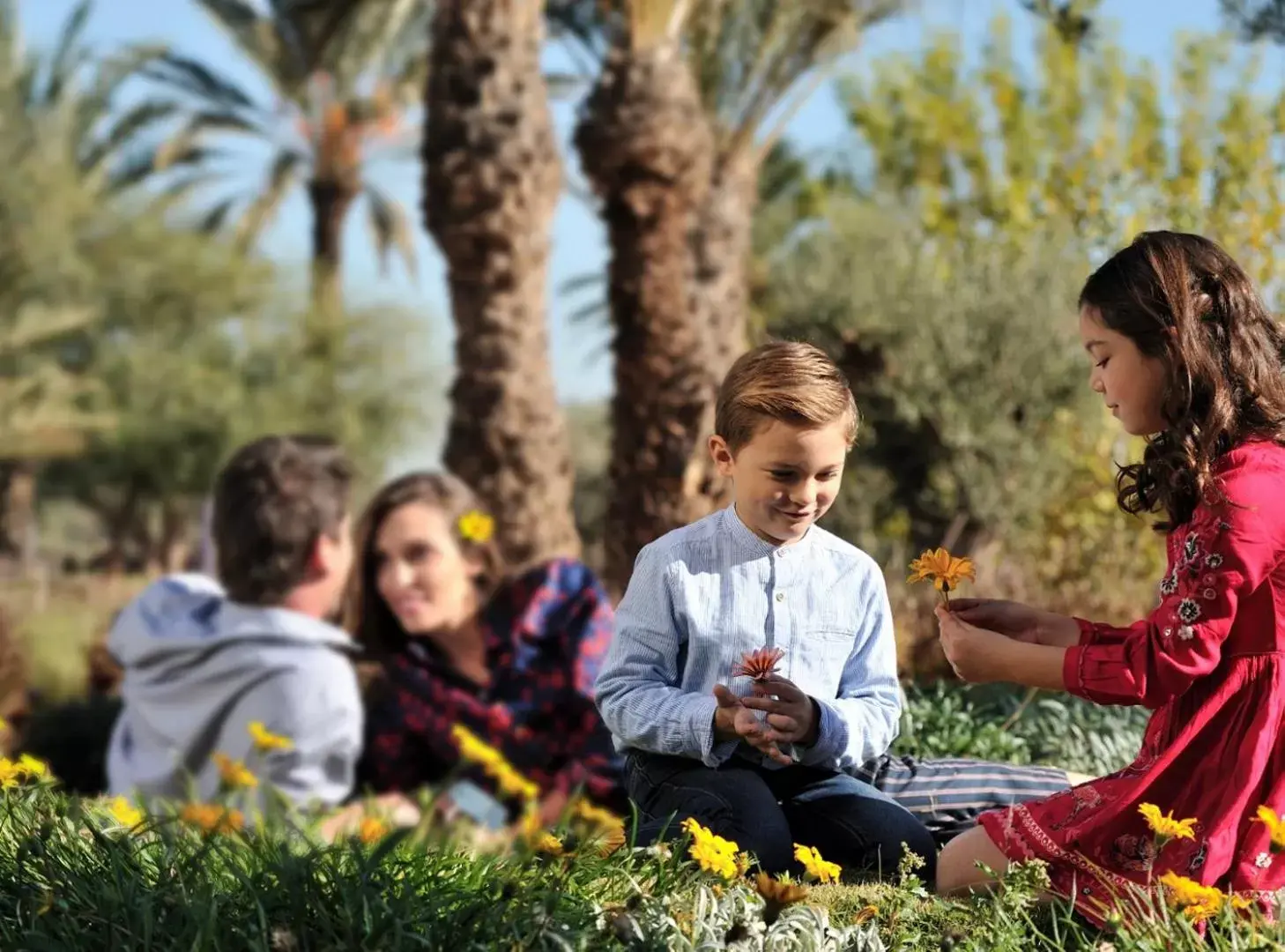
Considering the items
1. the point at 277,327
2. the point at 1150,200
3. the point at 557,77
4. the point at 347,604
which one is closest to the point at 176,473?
the point at 277,327

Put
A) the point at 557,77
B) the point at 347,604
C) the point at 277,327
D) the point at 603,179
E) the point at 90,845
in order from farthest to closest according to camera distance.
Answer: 1. the point at 277,327
2. the point at 557,77
3. the point at 603,179
4. the point at 347,604
5. the point at 90,845

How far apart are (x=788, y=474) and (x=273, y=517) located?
6.31 ft

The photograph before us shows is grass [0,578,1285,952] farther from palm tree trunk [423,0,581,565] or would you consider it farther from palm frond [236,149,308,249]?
palm frond [236,149,308,249]

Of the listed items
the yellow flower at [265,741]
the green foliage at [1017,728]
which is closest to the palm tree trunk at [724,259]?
the green foliage at [1017,728]

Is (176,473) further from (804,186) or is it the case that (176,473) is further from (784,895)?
(784,895)

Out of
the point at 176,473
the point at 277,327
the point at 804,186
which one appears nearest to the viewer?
the point at 804,186

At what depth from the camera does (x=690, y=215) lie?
11344 mm

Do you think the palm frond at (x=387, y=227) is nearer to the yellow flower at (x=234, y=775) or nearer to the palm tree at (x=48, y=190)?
the palm tree at (x=48, y=190)

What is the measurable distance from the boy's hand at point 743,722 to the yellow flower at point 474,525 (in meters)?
1.86

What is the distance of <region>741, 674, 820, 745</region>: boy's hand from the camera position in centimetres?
256

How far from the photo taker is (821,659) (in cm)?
274

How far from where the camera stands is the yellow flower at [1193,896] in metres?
2.62

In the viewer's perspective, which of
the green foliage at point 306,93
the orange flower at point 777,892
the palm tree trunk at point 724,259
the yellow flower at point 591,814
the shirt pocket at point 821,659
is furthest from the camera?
the green foliage at point 306,93

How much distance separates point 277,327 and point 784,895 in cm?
3239
